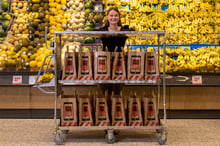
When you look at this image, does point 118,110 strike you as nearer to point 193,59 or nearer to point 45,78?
point 45,78

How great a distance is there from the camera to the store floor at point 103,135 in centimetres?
349

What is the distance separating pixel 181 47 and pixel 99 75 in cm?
196

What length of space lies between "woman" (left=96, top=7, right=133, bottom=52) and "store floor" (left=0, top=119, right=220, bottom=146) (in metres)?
1.11

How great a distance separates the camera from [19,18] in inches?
264

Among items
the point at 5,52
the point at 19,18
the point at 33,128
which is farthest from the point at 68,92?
the point at 19,18

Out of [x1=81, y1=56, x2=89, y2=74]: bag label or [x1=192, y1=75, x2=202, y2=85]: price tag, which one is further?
[x1=192, y1=75, x2=202, y2=85]: price tag

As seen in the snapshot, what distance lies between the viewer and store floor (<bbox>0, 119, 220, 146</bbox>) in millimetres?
3494

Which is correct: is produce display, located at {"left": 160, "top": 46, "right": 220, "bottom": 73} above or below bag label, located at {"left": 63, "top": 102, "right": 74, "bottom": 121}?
above

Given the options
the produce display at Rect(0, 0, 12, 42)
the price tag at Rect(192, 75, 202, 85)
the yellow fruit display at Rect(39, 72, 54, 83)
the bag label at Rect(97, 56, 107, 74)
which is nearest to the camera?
the bag label at Rect(97, 56, 107, 74)

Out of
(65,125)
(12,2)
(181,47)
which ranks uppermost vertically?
(12,2)

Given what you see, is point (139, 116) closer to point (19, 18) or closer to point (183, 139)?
point (183, 139)

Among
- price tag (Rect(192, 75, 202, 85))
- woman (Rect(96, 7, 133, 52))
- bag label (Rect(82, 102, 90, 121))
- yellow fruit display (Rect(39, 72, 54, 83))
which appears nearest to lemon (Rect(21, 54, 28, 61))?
yellow fruit display (Rect(39, 72, 54, 83))

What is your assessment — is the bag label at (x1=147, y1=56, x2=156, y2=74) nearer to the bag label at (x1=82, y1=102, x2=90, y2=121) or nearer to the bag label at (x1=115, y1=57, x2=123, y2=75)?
the bag label at (x1=115, y1=57, x2=123, y2=75)

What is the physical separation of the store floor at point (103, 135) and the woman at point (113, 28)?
111 centimetres
